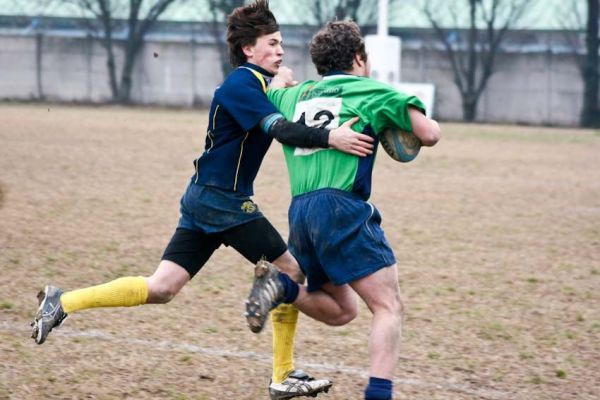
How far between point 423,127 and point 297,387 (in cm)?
136

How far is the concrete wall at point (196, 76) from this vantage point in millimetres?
35219

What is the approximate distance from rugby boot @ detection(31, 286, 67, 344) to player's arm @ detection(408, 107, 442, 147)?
1785mm

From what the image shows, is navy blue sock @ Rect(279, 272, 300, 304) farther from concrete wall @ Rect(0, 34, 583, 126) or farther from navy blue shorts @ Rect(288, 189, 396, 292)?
concrete wall @ Rect(0, 34, 583, 126)

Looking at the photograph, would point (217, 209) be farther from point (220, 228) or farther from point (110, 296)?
point (110, 296)

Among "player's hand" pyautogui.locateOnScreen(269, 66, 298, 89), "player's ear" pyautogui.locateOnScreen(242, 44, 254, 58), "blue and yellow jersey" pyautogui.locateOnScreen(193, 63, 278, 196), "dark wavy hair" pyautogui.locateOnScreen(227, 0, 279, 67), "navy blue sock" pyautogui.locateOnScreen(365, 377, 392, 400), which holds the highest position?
"dark wavy hair" pyautogui.locateOnScreen(227, 0, 279, 67)

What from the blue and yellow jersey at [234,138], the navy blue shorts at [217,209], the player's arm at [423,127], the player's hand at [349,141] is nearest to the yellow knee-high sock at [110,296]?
the navy blue shorts at [217,209]

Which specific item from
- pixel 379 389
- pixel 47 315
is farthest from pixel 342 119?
pixel 47 315

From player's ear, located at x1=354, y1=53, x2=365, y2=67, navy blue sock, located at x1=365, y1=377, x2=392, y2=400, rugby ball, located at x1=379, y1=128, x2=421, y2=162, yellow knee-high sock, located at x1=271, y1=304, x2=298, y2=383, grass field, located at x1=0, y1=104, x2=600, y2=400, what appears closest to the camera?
navy blue sock, located at x1=365, y1=377, x2=392, y2=400

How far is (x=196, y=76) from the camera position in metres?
37.2

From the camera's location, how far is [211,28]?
125 ft

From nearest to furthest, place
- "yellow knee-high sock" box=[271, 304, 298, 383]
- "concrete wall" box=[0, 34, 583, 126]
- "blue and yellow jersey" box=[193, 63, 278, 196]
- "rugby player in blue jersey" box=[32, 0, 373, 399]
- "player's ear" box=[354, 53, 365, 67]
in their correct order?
"player's ear" box=[354, 53, 365, 67]
"blue and yellow jersey" box=[193, 63, 278, 196]
"rugby player in blue jersey" box=[32, 0, 373, 399]
"yellow knee-high sock" box=[271, 304, 298, 383]
"concrete wall" box=[0, 34, 583, 126]

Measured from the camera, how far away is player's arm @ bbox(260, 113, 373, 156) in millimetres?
4168

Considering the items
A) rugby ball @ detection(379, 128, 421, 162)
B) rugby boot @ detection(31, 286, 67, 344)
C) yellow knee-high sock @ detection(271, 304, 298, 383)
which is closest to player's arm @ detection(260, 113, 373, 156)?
rugby ball @ detection(379, 128, 421, 162)

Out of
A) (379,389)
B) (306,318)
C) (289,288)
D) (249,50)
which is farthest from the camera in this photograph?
(306,318)
